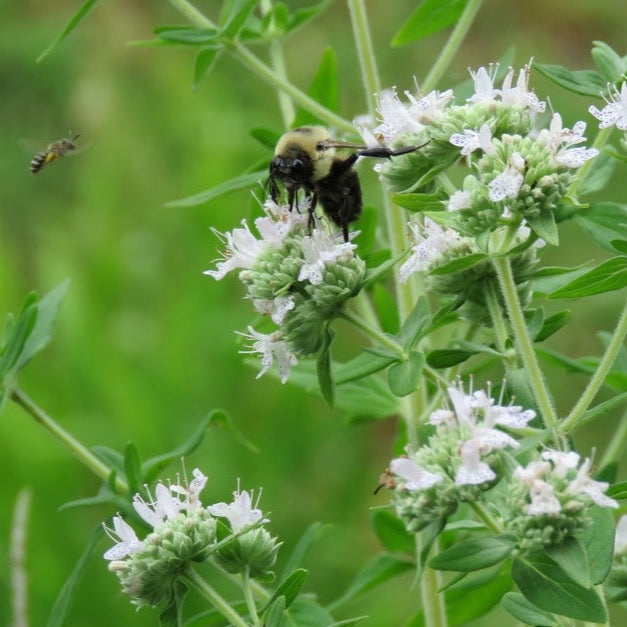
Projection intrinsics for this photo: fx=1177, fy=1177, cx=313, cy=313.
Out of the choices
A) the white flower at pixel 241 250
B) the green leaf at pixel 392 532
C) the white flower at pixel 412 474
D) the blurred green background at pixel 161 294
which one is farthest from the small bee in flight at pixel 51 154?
the white flower at pixel 412 474

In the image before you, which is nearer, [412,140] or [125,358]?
[412,140]

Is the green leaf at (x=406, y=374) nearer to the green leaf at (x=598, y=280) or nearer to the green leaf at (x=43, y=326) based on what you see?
the green leaf at (x=598, y=280)

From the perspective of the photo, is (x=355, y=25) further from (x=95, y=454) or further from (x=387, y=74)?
(x=387, y=74)

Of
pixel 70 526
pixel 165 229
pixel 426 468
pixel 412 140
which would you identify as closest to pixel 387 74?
pixel 165 229

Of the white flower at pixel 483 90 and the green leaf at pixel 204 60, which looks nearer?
the white flower at pixel 483 90

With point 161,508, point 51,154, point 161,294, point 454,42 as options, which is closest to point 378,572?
point 161,508

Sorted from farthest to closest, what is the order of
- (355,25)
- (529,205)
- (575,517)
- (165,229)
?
(165,229) < (355,25) < (529,205) < (575,517)
